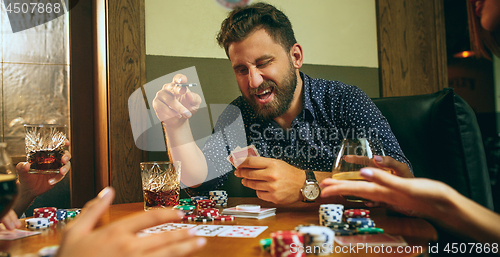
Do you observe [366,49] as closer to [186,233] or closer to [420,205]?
[420,205]

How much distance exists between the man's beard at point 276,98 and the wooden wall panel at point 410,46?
3.74 feet

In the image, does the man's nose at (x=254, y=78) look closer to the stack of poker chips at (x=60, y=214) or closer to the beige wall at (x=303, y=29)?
the beige wall at (x=303, y=29)

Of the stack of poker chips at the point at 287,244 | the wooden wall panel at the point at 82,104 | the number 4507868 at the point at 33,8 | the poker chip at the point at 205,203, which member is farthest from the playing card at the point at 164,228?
the number 4507868 at the point at 33,8

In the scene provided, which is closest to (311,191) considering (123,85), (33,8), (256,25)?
(256,25)

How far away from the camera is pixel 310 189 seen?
1.34m

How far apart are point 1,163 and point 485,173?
165 cm

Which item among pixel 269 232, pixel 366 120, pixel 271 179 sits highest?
pixel 366 120

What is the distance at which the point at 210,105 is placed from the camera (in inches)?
94.3

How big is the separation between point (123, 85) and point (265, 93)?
0.98 m

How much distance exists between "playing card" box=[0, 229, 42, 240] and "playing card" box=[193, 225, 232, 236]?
467 millimetres

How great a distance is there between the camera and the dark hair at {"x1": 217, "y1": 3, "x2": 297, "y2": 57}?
6.16 ft

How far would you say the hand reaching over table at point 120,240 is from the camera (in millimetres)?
501

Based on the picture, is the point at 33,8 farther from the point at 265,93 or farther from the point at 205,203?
the point at 205,203

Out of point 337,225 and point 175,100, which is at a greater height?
point 175,100
